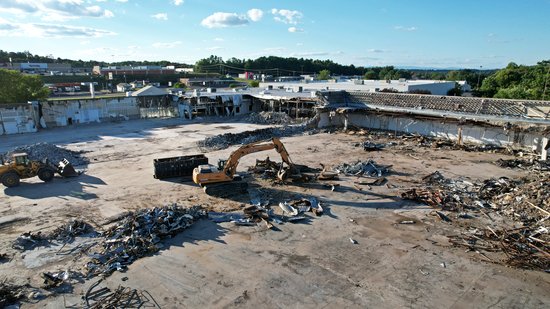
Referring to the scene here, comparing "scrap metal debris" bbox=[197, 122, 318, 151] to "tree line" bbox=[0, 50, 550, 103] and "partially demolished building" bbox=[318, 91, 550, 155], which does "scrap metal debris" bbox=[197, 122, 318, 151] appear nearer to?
"partially demolished building" bbox=[318, 91, 550, 155]

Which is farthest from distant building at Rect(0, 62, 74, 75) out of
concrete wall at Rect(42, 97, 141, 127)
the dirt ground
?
the dirt ground

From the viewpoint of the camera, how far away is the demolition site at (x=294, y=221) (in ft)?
38.2

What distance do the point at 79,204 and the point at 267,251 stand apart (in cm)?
1126

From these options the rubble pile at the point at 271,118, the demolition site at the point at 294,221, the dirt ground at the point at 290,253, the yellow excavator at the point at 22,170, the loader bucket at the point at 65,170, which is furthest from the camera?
the rubble pile at the point at 271,118

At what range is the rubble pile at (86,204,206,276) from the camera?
13.2 m

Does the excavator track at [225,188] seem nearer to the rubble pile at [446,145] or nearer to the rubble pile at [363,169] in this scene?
the rubble pile at [363,169]

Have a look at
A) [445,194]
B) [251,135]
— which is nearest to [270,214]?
[445,194]

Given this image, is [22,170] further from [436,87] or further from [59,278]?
[436,87]

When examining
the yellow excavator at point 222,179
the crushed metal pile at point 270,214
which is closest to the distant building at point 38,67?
A: the yellow excavator at point 222,179

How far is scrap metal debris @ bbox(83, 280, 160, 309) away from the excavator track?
8.55 meters

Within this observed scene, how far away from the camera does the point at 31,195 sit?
2055 cm

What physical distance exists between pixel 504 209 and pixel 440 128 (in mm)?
17920

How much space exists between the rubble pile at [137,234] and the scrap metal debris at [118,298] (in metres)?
1.12

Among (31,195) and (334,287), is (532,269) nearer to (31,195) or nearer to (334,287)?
(334,287)
